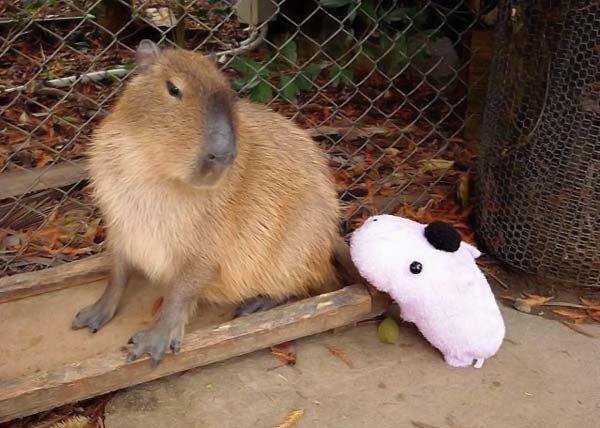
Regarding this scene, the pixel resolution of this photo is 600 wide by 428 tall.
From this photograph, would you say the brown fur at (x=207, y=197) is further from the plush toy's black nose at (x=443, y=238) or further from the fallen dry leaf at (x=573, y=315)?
the fallen dry leaf at (x=573, y=315)

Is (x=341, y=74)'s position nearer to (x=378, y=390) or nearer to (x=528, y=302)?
(x=528, y=302)

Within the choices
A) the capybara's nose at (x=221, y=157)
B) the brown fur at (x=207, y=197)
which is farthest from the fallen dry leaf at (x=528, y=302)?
the capybara's nose at (x=221, y=157)

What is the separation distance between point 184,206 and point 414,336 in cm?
86

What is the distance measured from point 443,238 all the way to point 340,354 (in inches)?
18.5

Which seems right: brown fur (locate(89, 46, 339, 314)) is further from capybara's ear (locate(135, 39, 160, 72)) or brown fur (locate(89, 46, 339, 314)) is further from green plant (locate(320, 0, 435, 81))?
green plant (locate(320, 0, 435, 81))

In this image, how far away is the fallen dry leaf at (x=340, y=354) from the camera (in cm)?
216

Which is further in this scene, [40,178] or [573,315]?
[40,178]

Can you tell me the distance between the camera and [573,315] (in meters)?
2.42

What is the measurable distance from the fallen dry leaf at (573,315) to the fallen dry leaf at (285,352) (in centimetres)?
91

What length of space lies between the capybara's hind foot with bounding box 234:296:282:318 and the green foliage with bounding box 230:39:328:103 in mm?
1031

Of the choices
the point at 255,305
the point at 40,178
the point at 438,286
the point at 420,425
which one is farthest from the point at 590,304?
the point at 40,178

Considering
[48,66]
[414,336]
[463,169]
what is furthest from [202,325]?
[48,66]

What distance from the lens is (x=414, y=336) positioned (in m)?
2.28

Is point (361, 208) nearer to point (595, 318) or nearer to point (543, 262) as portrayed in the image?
point (543, 262)
